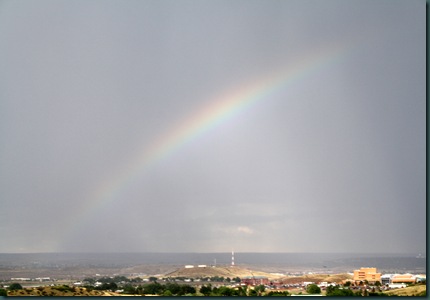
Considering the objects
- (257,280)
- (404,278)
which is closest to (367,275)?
(404,278)

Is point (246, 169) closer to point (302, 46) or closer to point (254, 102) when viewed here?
point (254, 102)

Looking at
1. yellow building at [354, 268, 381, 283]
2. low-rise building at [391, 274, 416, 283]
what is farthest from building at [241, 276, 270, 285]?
low-rise building at [391, 274, 416, 283]

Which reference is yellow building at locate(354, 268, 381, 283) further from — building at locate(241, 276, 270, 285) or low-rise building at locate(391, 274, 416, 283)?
building at locate(241, 276, 270, 285)

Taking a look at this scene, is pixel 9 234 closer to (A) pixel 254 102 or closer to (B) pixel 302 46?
(A) pixel 254 102

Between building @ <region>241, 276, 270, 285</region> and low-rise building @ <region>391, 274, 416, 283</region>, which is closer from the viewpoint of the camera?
low-rise building @ <region>391, 274, 416, 283</region>

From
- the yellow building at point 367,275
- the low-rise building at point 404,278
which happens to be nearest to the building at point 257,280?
the yellow building at point 367,275

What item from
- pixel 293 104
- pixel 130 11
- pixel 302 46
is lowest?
pixel 293 104

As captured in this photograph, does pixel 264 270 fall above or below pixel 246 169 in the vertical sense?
below

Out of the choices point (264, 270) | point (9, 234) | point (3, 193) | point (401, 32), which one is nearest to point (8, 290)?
point (9, 234)

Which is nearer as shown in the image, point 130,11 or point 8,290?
point 8,290
